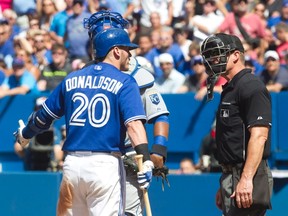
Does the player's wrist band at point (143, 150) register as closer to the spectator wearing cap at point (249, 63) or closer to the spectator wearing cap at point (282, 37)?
the spectator wearing cap at point (249, 63)

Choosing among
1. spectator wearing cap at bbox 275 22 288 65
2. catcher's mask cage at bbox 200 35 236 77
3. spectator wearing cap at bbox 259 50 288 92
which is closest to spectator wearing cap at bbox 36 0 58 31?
spectator wearing cap at bbox 275 22 288 65

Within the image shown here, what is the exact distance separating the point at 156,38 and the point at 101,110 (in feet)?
24.7

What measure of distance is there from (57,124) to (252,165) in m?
6.36

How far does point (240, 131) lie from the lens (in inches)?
261

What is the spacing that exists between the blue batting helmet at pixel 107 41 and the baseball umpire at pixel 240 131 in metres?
0.63

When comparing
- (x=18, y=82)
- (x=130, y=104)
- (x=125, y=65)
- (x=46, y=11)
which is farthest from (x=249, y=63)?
(x=130, y=104)

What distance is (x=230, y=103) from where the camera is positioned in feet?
21.8

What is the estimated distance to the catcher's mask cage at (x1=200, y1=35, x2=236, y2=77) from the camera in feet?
22.3

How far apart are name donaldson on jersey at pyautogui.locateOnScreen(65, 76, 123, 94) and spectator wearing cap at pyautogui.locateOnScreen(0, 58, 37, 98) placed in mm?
6495

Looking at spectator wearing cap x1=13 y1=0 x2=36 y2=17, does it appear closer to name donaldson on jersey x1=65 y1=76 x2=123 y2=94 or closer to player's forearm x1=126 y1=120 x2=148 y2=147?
name donaldson on jersey x1=65 y1=76 x2=123 y2=94

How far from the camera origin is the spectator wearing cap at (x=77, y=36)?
46.7 feet

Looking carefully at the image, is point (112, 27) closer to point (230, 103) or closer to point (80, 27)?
point (230, 103)

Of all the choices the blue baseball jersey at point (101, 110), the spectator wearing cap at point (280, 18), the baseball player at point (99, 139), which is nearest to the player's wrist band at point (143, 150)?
the baseball player at point (99, 139)

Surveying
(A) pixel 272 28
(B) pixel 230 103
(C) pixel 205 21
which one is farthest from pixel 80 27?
(B) pixel 230 103
